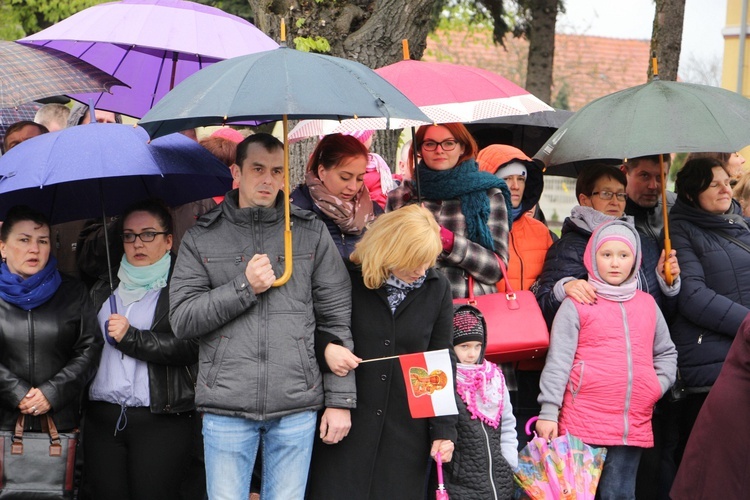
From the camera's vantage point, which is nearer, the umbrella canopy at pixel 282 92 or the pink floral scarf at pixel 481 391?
the umbrella canopy at pixel 282 92

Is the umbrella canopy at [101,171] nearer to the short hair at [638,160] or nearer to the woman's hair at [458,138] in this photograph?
the woman's hair at [458,138]

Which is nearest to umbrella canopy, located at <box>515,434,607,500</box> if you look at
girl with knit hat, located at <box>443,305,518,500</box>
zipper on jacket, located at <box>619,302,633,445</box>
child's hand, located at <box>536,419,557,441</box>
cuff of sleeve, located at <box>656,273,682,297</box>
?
child's hand, located at <box>536,419,557,441</box>

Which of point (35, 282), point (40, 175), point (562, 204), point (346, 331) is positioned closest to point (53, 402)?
point (35, 282)

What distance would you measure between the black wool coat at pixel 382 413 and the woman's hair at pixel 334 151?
0.62 metres

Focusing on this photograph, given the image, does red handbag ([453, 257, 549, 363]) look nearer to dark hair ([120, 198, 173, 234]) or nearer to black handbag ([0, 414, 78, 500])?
dark hair ([120, 198, 173, 234])

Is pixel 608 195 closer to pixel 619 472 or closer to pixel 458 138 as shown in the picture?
pixel 458 138

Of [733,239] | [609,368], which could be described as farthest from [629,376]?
[733,239]

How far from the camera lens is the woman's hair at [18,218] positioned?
15.6ft

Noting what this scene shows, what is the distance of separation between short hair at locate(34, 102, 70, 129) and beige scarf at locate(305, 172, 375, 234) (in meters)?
2.85

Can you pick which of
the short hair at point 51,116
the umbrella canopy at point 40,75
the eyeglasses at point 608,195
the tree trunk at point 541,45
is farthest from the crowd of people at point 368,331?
the tree trunk at point 541,45

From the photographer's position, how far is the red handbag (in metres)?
5.00

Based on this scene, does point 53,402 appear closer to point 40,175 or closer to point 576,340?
point 40,175

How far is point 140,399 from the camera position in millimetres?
4758

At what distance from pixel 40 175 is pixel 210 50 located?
1157 mm
